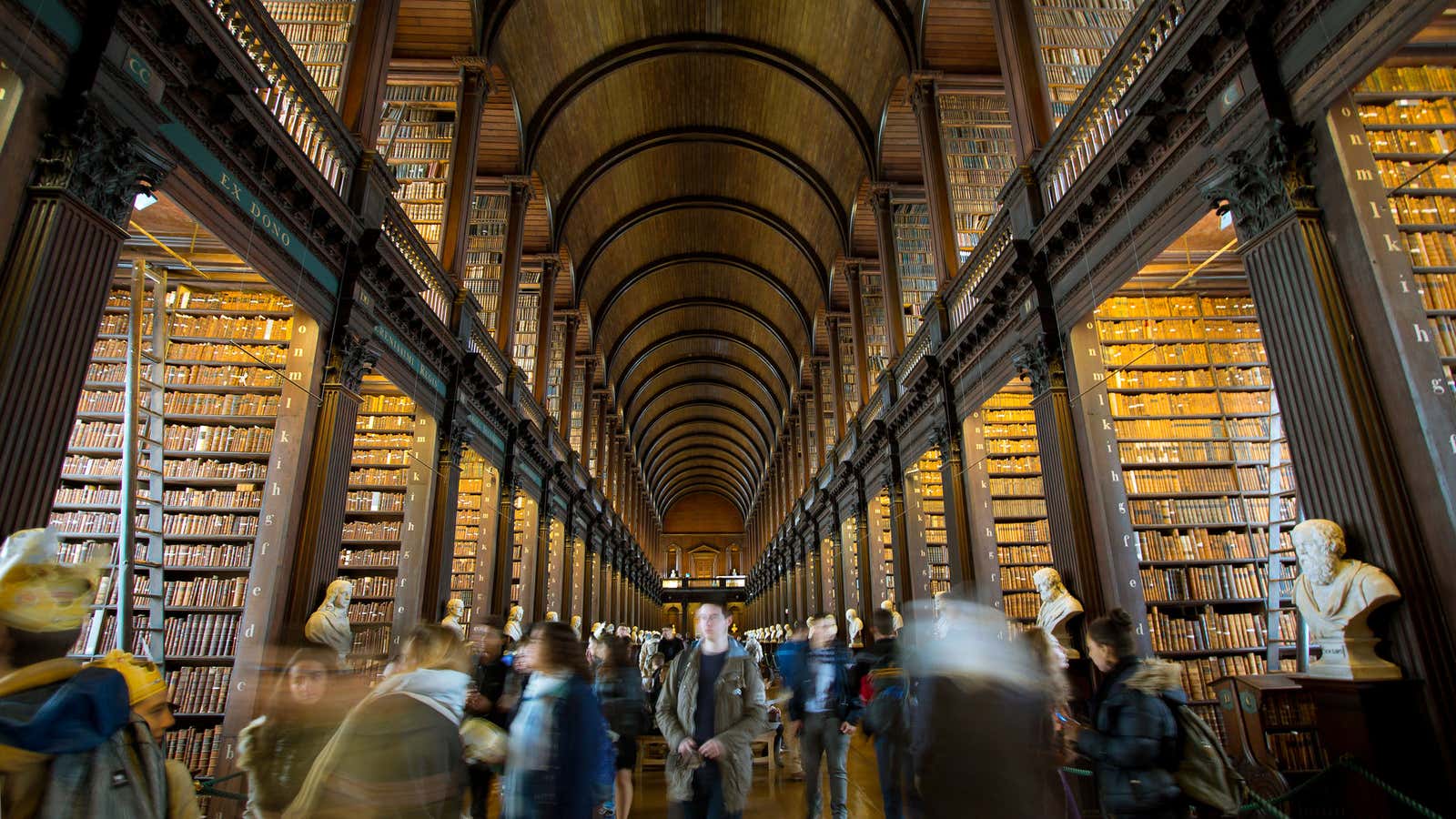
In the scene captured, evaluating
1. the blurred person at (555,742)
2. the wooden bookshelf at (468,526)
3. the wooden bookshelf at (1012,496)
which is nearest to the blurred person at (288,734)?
the blurred person at (555,742)

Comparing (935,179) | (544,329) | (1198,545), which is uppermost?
(544,329)

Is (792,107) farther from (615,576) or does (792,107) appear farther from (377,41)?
(615,576)

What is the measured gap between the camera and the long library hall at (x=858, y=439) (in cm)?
205

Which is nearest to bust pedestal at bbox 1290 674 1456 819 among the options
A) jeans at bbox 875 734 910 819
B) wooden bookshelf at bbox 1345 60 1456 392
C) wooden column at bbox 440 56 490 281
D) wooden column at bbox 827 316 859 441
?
wooden bookshelf at bbox 1345 60 1456 392

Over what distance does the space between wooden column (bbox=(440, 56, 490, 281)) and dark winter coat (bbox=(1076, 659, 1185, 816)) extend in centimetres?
821

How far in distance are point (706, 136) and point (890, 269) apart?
254 inches

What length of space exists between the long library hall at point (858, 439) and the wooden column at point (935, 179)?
0.07 metres

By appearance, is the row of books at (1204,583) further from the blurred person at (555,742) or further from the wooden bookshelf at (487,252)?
the wooden bookshelf at (487,252)

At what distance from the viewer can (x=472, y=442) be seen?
366 inches

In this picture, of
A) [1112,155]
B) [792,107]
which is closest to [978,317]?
[1112,155]

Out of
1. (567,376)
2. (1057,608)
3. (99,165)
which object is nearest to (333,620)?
(99,165)

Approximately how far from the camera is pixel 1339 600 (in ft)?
10.5

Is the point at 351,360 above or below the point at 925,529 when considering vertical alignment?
above

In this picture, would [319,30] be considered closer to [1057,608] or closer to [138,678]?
[138,678]
